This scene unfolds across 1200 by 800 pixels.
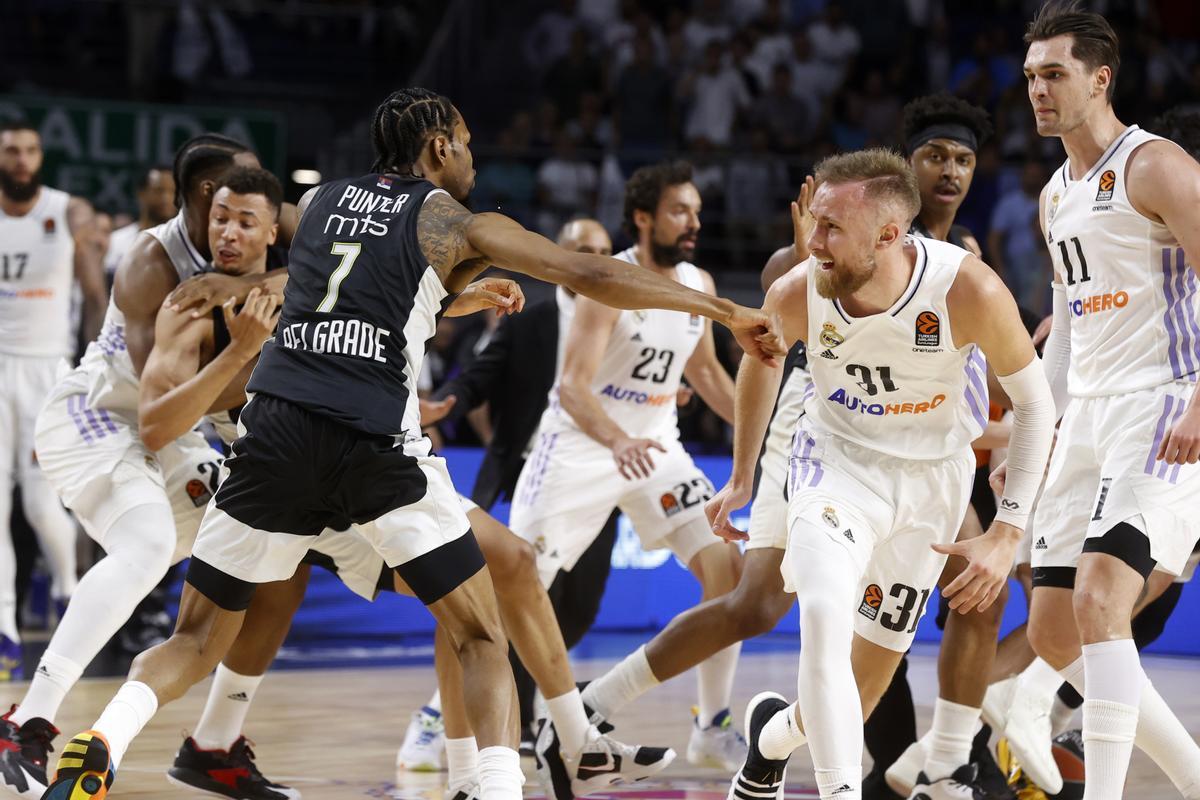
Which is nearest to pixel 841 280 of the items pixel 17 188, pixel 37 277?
pixel 17 188

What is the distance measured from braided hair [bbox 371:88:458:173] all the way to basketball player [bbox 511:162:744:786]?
1.78 meters

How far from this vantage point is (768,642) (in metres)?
11.3

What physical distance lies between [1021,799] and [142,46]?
1203 centimetres

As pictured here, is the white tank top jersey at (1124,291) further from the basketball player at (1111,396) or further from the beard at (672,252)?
the beard at (672,252)

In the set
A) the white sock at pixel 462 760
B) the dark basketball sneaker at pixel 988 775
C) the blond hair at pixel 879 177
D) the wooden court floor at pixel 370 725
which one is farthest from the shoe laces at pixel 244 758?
the blond hair at pixel 879 177

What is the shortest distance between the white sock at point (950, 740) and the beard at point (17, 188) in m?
5.87

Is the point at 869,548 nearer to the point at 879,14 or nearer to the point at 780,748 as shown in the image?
the point at 780,748

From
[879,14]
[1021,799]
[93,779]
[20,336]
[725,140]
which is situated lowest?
[1021,799]

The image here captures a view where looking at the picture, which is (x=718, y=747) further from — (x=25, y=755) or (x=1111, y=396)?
(x=25, y=755)

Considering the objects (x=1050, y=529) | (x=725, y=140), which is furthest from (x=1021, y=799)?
(x=725, y=140)

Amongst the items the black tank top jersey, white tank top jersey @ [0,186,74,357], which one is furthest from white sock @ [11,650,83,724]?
white tank top jersey @ [0,186,74,357]

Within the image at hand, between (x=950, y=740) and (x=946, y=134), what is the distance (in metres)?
2.22

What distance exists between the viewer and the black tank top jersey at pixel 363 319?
4414 millimetres

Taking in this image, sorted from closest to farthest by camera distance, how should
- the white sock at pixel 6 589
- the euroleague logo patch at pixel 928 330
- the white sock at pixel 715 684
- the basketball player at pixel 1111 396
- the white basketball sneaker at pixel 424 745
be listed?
the basketball player at pixel 1111 396 < the euroleague logo patch at pixel 928 330 < the white basketball sneaker at pixel 424 745 < the white sock at pixel 715 684 < the white sock at pixel 6 589
